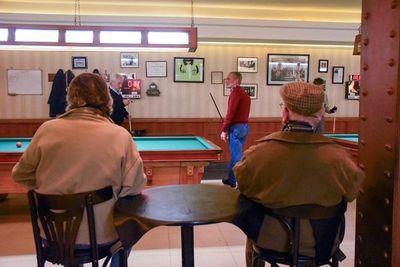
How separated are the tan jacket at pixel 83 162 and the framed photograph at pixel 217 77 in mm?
4914

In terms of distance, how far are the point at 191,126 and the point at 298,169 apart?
5.07 m

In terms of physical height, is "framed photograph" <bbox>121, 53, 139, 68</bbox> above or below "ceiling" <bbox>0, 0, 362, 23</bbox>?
below

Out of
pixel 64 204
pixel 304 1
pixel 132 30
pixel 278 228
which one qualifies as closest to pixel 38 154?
pixel 64 204

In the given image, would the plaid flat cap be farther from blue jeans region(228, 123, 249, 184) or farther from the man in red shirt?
blue jeans region(228, 123, 249, 184)

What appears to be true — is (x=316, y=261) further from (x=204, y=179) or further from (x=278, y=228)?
(x=204, y=179)

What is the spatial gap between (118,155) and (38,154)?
1.19 ft

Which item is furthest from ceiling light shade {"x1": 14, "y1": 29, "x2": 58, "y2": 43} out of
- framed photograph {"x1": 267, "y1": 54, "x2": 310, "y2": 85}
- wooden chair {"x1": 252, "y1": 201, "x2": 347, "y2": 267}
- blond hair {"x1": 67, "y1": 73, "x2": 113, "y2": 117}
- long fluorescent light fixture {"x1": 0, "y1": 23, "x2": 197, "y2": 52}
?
framed photograph {"x1": 267, "y1": 54, "x2": 310, "y2": 85}

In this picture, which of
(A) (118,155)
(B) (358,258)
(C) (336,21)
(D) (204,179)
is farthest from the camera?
(C) (336,21)

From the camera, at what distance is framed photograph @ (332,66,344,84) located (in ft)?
22.4

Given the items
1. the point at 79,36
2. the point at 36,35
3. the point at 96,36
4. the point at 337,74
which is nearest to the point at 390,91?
the point at 96,36

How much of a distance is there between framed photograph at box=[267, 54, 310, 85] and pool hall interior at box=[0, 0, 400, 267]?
41mm

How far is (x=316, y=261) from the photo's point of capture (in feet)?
5.43

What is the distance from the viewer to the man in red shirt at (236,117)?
512cm

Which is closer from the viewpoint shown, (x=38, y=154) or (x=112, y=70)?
(x=38, y=154)
